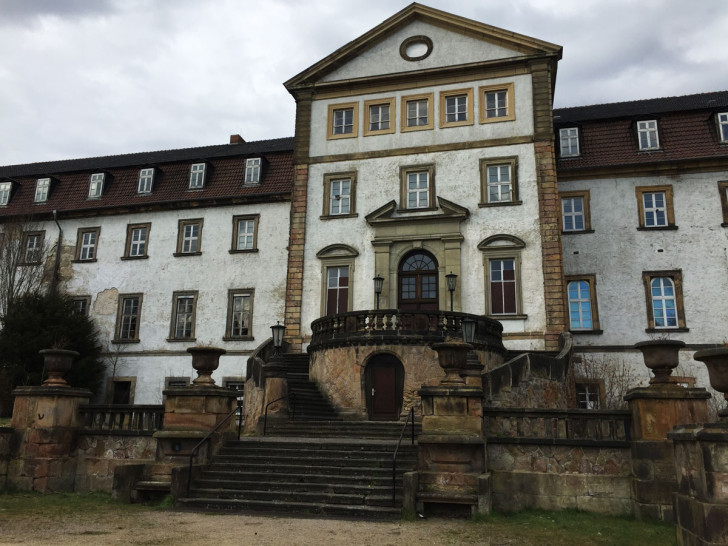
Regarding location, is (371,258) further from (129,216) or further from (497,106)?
(129,216)

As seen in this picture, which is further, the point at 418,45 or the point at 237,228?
the point at 237,228

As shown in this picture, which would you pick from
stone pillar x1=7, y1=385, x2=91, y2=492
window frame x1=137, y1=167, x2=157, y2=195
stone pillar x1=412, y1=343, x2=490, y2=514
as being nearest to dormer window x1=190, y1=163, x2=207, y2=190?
window frame x1=137, y1=167, x2=157, y2=195

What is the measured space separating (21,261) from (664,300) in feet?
91.0

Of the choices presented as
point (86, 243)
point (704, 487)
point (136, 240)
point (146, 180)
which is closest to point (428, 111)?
point (146, 180)

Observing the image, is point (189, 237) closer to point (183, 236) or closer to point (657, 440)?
point (183, 236)

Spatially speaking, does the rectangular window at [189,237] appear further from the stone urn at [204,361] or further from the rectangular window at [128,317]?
the stone urn at [204,361]

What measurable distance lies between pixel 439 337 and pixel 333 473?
749cm

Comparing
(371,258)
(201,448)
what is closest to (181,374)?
(371,258)

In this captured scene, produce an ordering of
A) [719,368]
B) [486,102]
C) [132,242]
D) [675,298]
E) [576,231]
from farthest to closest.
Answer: [132,242] < [576,231] < [486,102] < [675,298] < [719,368]

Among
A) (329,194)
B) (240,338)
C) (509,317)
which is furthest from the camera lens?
(240,338)

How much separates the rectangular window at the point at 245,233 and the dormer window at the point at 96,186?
7659 mm

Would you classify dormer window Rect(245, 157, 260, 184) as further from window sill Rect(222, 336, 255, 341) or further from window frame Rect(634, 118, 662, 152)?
window frame Rect(634, 118, 662, 152)

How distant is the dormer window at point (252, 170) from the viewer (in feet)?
98.9

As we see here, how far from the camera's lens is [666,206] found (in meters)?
25.2
